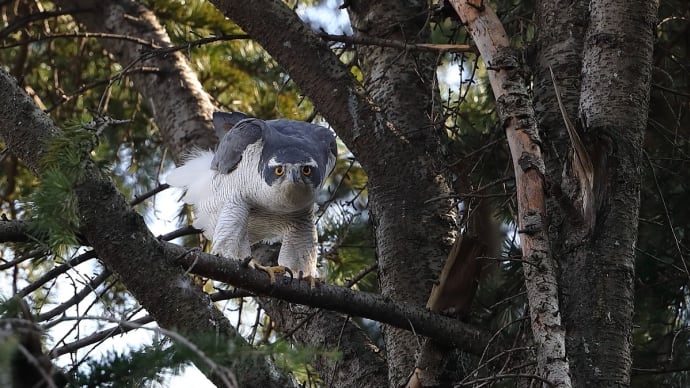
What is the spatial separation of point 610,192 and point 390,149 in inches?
49.5

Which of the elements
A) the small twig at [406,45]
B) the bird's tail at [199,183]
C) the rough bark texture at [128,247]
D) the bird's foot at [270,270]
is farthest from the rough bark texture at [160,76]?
the rough bark texture at [128,247]

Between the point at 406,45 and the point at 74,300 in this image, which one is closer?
the point at 74,300

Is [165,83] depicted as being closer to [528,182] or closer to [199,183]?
[199,183]

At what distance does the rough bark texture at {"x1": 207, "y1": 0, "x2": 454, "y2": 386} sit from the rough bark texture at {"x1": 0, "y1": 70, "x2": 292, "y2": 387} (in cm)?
123

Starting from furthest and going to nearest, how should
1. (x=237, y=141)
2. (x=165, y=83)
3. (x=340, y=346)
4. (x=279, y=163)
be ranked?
(x=165, y=83) < (x=237, y=141) < (x=340, y=346) < (x=279, y=163)

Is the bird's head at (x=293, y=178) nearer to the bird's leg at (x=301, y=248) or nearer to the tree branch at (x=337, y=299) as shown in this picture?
the bird's leg at (x=301, y=248)

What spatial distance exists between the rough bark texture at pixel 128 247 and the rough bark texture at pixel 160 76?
241 cm

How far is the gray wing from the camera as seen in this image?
511 cm

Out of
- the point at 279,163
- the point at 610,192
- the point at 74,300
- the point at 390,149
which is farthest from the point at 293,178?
the point at 610,192

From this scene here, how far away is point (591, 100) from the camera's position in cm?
431

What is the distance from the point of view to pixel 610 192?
407cm

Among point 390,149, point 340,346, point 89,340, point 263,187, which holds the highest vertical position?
point 390,149

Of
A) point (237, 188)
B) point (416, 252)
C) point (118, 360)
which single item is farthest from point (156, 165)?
point (118, 360)

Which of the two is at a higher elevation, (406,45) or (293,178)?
(406,45)
